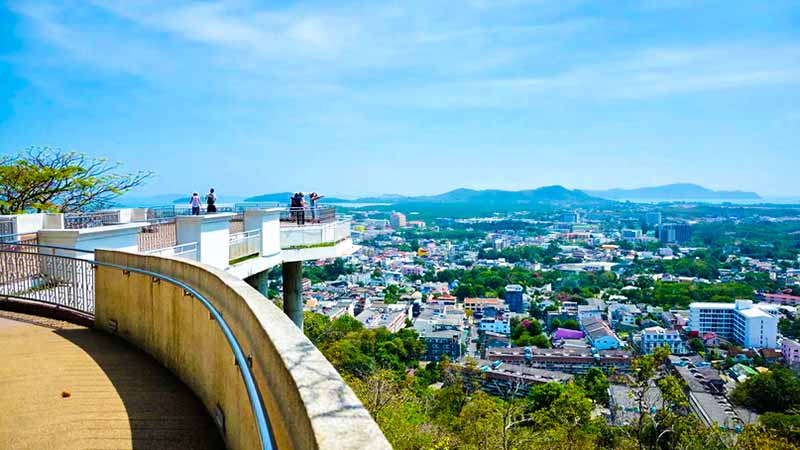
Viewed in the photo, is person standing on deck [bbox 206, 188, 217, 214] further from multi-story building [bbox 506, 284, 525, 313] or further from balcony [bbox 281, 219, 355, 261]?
multi-story building [bbox 506, 284, 525, 313]

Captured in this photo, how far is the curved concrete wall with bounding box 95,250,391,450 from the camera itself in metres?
2.03

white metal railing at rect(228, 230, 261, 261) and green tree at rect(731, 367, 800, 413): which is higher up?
white metal railing at rect(228, 230, 261, 261)

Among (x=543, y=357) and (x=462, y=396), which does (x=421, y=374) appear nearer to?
(x=543, y=357)

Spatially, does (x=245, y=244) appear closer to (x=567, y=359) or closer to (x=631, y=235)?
(x=567, y=359)

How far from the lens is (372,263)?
128m

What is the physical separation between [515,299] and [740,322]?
29916mm

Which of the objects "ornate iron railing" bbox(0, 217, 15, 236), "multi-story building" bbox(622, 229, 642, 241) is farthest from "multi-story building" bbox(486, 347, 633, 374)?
"multi-story building" bbox(622, 229, 642, 241)

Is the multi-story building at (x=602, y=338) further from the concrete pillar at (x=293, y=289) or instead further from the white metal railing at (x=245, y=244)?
the white metal railing at (x=245, y=244)

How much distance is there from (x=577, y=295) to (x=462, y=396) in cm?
6934

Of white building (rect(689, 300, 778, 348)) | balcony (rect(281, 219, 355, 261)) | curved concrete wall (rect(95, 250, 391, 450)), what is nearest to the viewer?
curved concrete wall (rect(95, 250, 391, 450))

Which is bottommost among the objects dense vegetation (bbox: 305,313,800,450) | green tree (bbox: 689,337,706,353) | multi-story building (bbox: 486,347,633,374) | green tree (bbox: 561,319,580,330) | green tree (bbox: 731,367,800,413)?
green tree (bbox: 561,319,580,330)

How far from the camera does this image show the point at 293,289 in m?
20.3

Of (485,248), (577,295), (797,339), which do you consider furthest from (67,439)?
(485,248)

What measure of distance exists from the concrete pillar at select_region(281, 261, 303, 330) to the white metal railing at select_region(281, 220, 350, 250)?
2.29 meters
